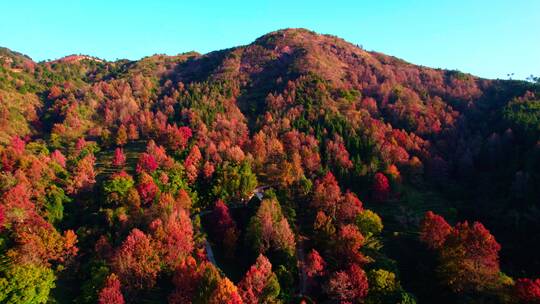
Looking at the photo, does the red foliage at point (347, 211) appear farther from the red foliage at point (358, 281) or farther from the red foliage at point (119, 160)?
the red foliage at point (119, 160)

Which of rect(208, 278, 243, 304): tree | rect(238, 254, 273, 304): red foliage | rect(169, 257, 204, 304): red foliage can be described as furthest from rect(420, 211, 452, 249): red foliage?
rect(169, 257, 204, 304): red foliage

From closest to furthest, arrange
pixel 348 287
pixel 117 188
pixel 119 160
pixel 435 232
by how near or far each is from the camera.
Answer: pixel 348 287 < pixel 435 232 < pixel 117 188 < pixel 119 160

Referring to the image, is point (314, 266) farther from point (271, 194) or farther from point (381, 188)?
point (381, 188)

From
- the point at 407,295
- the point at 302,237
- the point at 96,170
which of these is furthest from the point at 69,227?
the point at 407,295

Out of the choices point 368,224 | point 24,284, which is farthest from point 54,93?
point 368,224

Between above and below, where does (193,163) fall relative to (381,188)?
above

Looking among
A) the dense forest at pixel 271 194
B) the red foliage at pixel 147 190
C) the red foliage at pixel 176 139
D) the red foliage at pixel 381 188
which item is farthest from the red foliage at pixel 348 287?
the red foliage at pixel 176 139

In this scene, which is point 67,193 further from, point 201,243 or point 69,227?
point 201,243

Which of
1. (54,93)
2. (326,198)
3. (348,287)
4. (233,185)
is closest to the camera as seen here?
(348,287)
